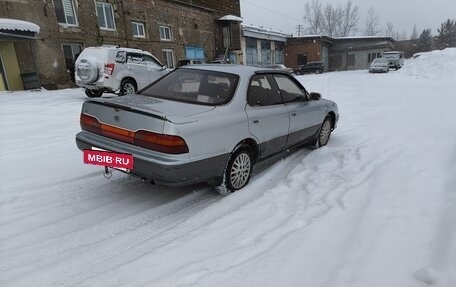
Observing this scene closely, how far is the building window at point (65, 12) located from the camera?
53.2 feet

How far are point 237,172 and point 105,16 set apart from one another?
720 inches

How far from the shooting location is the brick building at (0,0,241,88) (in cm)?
1535

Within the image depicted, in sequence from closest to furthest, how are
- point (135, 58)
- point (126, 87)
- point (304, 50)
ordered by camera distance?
1. point (126, 87)
2. point (135, 58)
3. point (304, 50)

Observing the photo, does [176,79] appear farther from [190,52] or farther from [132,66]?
[190,52]

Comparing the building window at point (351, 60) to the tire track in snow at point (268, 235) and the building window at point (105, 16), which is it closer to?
the building window at point (105, 16)

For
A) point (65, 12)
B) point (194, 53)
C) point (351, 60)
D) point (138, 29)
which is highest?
point (65, 12)

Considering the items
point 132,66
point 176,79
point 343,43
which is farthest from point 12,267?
point 343,43

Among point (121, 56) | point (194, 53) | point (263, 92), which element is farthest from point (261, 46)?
point (263, 92)

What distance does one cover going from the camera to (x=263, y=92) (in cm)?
440

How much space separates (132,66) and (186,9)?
15.9 m

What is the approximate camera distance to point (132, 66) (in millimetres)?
11008

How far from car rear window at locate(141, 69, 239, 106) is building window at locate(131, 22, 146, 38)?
18.1m

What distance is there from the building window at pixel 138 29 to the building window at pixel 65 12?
4.14 meters

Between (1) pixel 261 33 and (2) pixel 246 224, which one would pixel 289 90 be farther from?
(1) pixel 261 33
